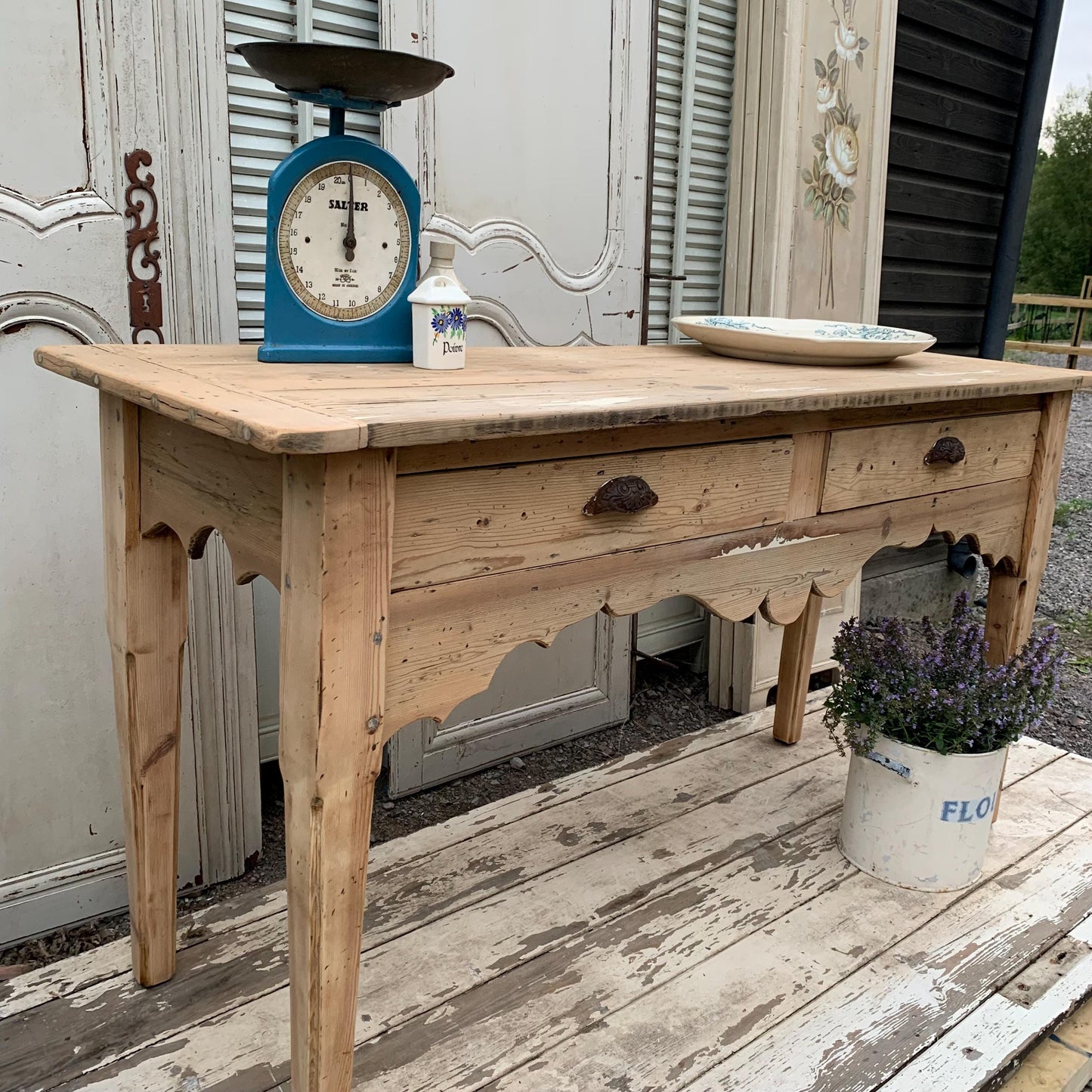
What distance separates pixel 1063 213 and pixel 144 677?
21306 millimetres

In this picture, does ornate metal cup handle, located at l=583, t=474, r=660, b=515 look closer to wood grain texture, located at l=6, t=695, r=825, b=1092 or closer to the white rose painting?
wood grain texture, located at l=6, t=695, r=825, b=1092

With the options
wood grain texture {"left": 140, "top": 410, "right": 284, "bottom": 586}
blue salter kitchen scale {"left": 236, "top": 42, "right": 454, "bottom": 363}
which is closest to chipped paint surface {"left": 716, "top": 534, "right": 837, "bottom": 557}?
blue salter kitchen scale {"left": 236, "top": 42, "right": 454, "bottom": 363}

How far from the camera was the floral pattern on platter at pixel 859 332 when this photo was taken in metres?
2.02

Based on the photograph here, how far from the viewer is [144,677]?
1.52 metres

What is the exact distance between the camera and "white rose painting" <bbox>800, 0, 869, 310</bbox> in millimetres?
2779

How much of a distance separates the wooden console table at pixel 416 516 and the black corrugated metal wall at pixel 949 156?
177cm

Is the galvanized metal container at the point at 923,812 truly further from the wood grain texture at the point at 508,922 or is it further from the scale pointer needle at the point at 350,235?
the scale pointer needle at the point at 350,235

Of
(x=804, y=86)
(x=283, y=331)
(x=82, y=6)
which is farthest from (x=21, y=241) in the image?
(x=804, y=86)

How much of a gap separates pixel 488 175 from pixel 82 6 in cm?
84

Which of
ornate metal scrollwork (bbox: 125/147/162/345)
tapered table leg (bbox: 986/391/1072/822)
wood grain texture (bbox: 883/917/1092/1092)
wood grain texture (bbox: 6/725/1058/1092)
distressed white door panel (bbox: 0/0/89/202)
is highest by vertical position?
distressed white door panel (bbox: 0/0/89/202)

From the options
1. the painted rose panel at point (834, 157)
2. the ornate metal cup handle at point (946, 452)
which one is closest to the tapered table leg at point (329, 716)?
the ornate metal cup handle at point (946, 452)

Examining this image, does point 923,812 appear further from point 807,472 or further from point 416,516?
point 416,516

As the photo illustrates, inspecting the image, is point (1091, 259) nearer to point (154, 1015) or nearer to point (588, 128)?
point (588, 128)

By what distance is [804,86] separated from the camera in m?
2.73
